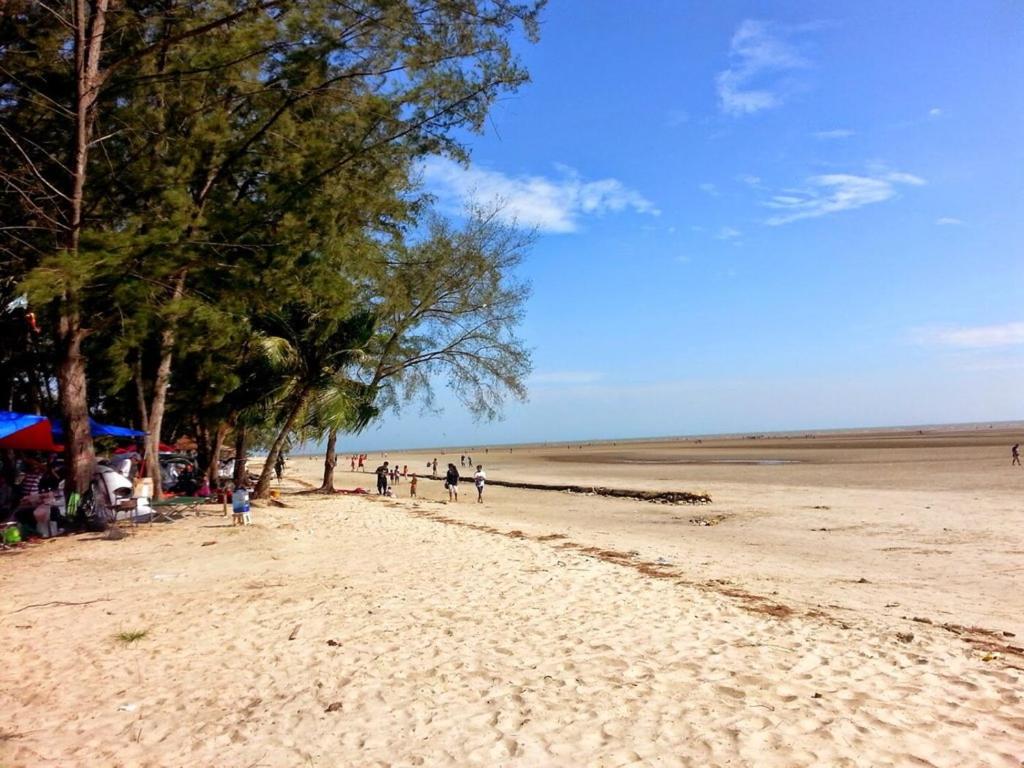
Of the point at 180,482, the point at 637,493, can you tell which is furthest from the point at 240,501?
the point at 637,493

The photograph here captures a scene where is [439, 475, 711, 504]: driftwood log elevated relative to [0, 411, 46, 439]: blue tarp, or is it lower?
lower

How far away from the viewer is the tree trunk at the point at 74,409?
1086cm

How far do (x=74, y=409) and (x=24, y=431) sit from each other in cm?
127

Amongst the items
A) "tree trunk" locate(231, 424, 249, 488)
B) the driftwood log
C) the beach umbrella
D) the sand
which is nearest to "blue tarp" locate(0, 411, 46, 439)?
the beach umbrella

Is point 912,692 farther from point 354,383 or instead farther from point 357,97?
point 354,383

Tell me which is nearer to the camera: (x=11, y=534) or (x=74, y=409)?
(x=11, y=534)

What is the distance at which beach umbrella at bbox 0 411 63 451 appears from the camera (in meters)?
10.4

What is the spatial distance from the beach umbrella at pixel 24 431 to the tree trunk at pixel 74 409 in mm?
483

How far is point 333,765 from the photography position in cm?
364

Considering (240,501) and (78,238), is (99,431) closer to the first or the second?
(240,501)

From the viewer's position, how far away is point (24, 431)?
11570mm

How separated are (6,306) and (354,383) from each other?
810cm

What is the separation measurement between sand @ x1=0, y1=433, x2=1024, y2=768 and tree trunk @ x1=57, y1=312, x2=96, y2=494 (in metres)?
1.27

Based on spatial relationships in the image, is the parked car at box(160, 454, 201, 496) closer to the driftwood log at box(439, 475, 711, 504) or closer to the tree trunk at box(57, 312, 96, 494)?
the tree trunk at box(57, 312, 96, 494)
